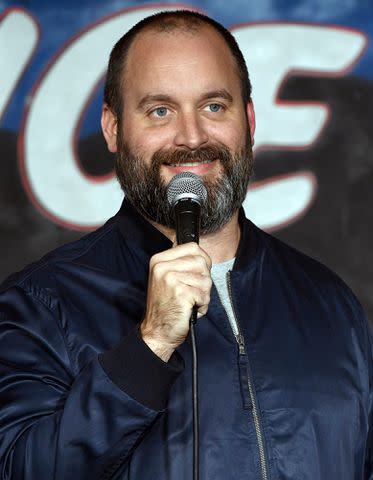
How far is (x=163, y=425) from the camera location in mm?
1275

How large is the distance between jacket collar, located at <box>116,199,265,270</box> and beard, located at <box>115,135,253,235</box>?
0.06ft

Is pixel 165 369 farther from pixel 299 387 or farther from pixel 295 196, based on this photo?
pixel 295 196

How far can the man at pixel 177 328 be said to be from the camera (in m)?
1.13

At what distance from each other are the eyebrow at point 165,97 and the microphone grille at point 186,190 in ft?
0.92

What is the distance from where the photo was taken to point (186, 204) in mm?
1116

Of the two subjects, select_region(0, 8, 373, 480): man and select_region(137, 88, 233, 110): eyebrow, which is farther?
select_region(137, 88, 233, 110): eyebrow

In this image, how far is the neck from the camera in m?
1.50

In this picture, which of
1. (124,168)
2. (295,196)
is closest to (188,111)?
(124,168)

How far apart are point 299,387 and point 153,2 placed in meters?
1.47

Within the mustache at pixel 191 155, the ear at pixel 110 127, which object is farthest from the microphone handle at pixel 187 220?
the ear at pixel 110 127

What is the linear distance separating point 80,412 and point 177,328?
17cm

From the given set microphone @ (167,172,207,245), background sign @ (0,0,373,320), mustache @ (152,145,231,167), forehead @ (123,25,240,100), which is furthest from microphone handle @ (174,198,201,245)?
background sign @ (0,0,373,320)

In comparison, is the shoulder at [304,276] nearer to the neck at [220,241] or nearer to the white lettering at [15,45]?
the neck at [220,241]

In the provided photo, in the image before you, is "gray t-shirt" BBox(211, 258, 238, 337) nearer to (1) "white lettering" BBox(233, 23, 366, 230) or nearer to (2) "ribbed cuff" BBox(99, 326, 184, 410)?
(2) "ribbed cuff" BBox(99, 326, 184, 410)
